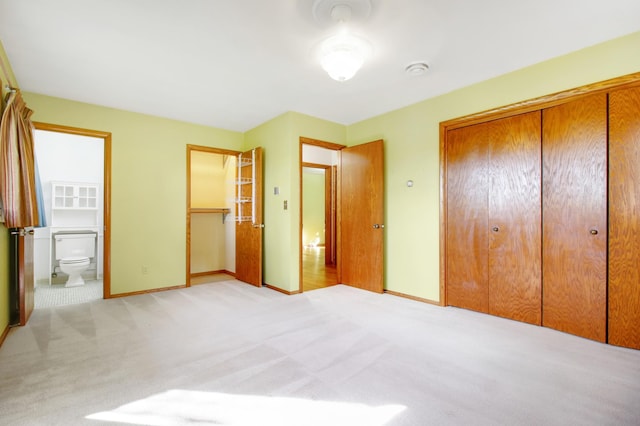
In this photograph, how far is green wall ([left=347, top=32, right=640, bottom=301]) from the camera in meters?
2.58

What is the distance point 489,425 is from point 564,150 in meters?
2.45

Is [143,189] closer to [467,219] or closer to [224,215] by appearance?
[224,215]

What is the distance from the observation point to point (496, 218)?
10.2ft

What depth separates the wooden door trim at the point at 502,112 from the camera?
243cm

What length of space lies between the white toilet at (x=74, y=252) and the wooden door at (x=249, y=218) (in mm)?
2334

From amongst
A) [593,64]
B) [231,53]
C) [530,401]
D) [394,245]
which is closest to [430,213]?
[394,245]

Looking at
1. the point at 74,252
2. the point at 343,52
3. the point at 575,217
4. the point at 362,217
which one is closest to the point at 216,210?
the point at 74,252

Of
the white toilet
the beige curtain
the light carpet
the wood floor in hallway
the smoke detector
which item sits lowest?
the wood floor in hallway

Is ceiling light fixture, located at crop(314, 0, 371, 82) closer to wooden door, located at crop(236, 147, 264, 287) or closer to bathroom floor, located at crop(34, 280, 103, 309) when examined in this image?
wooden door, located at crop(236, 147, 264, 287)

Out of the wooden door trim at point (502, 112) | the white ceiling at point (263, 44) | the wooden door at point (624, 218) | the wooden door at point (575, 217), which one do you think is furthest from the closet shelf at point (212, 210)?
the wooden door at point (624, 218)

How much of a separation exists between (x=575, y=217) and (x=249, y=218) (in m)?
4.00

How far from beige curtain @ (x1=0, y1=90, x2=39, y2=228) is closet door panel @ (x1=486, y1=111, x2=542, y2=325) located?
4.38 metres

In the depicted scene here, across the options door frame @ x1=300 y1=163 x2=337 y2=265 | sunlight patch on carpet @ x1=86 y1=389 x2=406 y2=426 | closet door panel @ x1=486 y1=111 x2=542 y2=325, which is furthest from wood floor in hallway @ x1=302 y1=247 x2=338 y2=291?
sunlight patch on carpet @ x1=86 y1=389 x2=406 y2=426

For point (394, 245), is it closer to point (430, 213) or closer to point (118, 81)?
point (430, 213)
